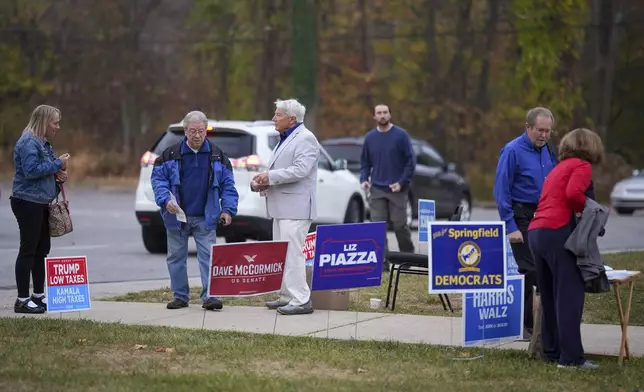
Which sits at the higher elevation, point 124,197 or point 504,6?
point 504,6

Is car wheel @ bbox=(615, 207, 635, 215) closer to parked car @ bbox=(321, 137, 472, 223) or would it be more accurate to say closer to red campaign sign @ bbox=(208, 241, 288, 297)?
parked car @ bbox=(321, 137, 472, 223)

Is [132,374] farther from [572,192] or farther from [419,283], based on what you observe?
[419,283]

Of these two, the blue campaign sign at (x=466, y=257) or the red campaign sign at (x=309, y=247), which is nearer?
the blue campaign sign at (x=466, y=257)

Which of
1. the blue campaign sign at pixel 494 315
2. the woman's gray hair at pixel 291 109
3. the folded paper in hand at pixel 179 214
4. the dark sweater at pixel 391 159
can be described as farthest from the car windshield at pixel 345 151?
the blue campaign sign at pixel 494 315

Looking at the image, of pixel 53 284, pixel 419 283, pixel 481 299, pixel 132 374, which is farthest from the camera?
pixel 419 283

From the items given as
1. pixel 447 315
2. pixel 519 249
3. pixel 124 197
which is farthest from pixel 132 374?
pixel 124 197

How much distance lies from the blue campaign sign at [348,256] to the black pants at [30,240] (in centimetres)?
244

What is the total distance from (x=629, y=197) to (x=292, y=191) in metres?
20.6

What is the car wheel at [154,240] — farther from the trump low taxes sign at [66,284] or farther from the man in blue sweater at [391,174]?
the trump low taxes sign at [66,284]

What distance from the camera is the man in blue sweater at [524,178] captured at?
10188 millimetres

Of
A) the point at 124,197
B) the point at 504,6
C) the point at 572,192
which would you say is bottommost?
the point at 124,197

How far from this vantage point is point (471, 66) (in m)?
41.0

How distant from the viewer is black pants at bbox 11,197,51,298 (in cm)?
1155

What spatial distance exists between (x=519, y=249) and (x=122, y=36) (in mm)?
35084
